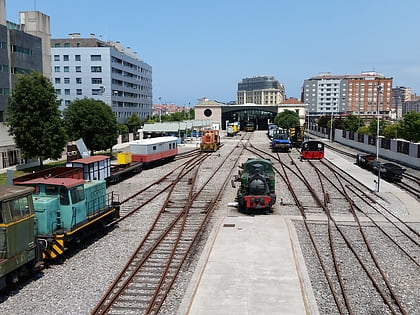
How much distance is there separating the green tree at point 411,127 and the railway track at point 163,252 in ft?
116

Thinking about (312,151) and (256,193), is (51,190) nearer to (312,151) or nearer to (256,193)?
(256,193)

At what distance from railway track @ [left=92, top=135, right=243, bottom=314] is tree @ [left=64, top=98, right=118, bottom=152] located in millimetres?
14769

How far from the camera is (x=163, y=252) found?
48.2 feet

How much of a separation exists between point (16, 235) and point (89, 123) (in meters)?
29.8

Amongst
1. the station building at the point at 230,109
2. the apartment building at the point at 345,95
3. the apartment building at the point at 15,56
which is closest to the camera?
the apartment building at the point at 15,56

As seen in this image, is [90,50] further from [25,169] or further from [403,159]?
[403,159]

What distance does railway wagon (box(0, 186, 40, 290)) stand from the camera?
1051 centimetres

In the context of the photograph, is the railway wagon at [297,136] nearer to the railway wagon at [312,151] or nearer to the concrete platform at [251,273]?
the railway wagon at [312,151]

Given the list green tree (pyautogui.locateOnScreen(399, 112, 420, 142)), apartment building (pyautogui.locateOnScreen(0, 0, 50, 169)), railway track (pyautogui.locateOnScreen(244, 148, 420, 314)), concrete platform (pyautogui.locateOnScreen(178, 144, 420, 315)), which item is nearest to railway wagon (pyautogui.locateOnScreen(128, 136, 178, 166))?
apartment building (pyautogui.locateOnScreen(0, 0, 50, 169))

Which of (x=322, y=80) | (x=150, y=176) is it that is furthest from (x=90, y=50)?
(x=322, y=80)

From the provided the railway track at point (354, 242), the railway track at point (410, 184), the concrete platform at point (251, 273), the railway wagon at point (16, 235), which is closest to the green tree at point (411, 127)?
the railway track at point (410, 184)

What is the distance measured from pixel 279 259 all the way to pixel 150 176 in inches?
837

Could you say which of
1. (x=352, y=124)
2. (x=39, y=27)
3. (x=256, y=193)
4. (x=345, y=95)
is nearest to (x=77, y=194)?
(x=256, y=193)

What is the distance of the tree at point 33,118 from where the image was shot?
31.7 m
